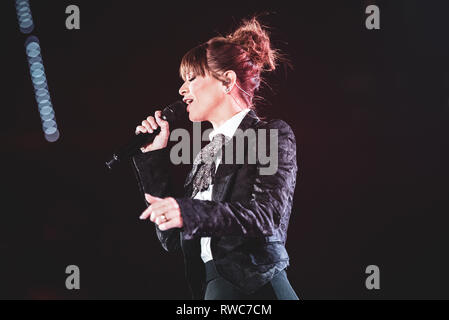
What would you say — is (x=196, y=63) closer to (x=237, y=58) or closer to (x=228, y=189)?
(x=237, y=58)

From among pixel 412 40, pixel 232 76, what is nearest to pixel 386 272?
pixel 412 40

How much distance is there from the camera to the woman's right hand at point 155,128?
136 cm

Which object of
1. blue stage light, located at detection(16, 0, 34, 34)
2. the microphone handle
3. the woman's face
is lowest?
the microphone handle

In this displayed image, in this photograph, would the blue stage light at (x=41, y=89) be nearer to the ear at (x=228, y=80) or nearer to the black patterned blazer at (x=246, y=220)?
the ear at (x=228, y=80)

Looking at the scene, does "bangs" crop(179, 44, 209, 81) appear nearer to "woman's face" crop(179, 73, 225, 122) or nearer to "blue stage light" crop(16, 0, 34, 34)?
"woman's face" crop(179, 73, 225, 122)

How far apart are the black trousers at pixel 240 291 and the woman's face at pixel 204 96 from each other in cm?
51

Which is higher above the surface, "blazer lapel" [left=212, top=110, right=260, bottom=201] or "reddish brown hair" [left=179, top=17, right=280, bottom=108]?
"reddish brown hair" [left=179, top=17, right=280, bottom=108]

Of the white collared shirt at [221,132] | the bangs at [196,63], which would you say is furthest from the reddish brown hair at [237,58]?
the white collared shirt at [221,132]

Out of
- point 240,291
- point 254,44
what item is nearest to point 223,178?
point 240,291

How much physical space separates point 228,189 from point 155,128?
37 cm

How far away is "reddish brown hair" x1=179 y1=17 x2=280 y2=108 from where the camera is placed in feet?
4.52

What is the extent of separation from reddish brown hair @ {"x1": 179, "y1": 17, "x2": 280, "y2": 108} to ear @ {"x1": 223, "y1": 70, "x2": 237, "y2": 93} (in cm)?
1

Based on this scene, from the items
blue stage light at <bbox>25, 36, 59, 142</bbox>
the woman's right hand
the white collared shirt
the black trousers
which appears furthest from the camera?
blue stage light at <bbox>25, 36, 59, 142</bbox>

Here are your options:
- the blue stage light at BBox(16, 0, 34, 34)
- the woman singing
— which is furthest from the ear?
the blue stage light at BBox(16, 0, 34, 34)
